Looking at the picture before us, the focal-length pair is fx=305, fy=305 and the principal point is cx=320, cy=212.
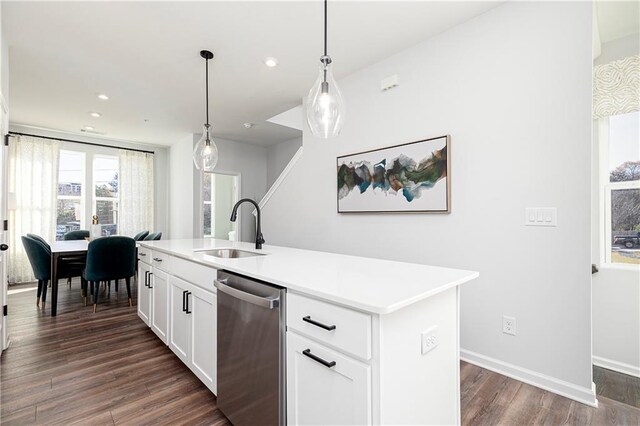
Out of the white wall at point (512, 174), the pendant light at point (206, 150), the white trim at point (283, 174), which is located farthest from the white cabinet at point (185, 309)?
the white trim at point (283, 174)

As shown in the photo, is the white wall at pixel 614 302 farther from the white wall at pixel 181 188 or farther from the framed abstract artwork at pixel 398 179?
the white wall at pixel 181 188

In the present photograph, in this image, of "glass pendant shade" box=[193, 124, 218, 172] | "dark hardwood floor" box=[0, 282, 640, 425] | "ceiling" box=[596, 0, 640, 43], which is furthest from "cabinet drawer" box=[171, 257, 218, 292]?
"ceiling" box=[596, 0, 640, 43]

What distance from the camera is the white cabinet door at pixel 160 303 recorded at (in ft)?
7.90

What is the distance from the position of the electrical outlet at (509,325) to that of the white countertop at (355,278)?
1033 millimetres

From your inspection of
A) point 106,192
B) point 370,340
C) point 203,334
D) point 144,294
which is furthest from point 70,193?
point 370,340

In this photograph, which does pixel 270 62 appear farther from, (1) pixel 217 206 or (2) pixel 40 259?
(1) pixel 217 206

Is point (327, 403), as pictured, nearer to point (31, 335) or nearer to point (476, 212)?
point (476, 212)

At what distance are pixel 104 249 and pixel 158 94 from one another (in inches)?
77.0

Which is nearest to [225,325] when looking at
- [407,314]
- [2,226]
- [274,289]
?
[274,289]

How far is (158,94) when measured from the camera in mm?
3742

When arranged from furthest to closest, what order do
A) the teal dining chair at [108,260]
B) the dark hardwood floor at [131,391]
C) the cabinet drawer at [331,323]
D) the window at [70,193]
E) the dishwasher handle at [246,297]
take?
the window at [70,193] → the teal dining chair at [108,260] → the dark hardwood floor at [131,391] → the dishwasher handle at [246,297] → the cabinet drawer at [331,323]

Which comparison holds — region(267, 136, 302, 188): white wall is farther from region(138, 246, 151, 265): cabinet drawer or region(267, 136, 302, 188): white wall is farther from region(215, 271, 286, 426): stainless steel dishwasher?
region(215, 271, 286, 426): stainless steel dishwasher

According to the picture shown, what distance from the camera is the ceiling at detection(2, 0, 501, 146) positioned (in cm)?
223

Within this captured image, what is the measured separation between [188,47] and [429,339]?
2.95m
